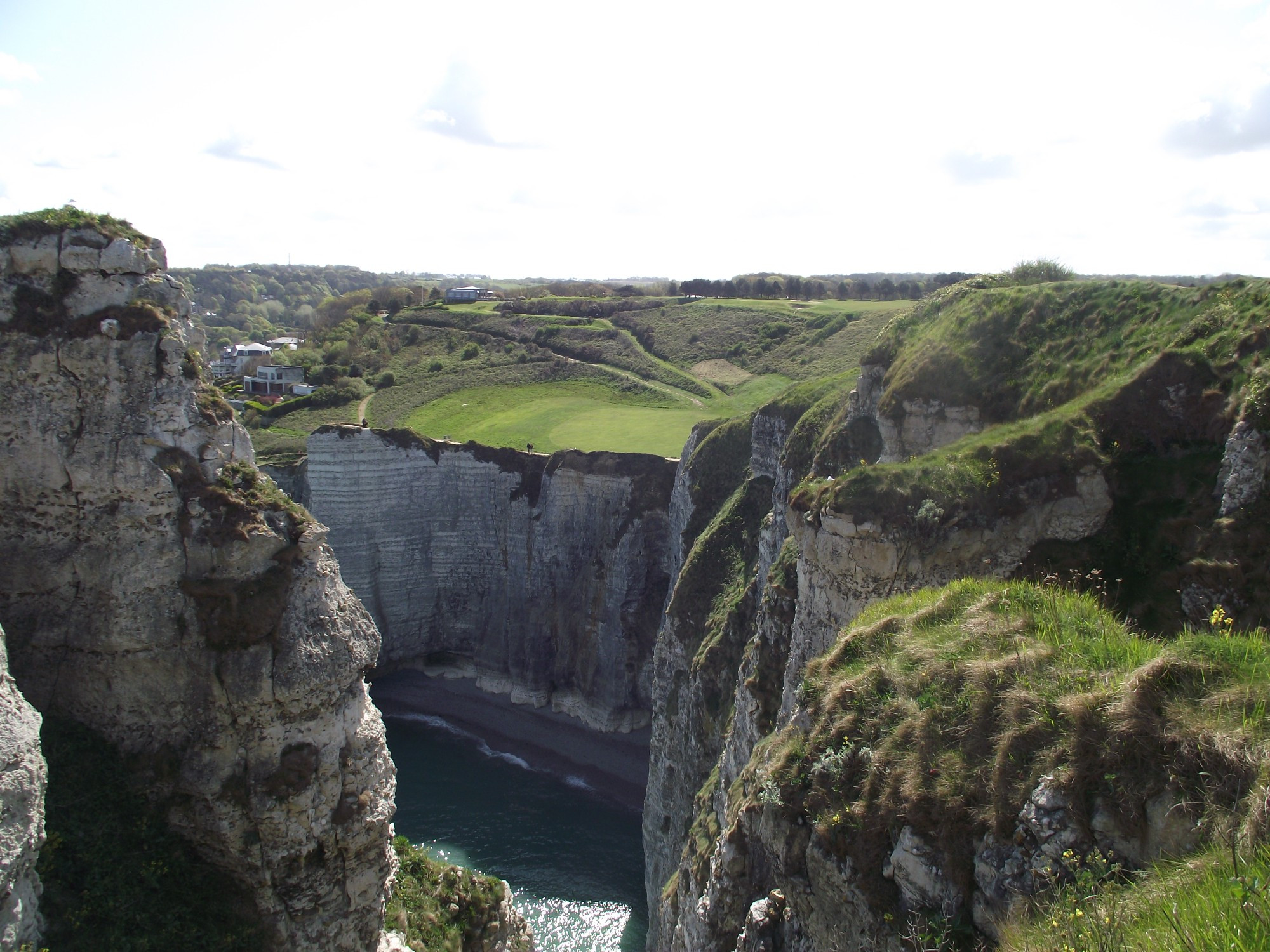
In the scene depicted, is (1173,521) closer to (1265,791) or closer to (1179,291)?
(1179,291)

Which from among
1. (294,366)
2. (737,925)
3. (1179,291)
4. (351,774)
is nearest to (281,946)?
(351,774)

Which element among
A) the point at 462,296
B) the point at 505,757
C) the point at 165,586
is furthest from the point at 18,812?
the point at 462,296

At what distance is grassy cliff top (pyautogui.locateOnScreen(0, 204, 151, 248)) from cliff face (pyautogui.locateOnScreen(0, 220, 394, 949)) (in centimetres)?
8

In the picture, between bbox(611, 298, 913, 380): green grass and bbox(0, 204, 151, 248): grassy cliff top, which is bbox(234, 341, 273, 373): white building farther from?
bbox(0, 204, 151, 248): grassy cliff top

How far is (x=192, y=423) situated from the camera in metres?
13.0

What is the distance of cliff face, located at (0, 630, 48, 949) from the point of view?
896 centimetres

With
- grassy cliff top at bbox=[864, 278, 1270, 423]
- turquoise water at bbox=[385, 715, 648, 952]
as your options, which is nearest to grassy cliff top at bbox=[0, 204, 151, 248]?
grassy cliff top at bbox=[864, 278, 1270, 423]

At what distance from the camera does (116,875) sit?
11469 millimetres

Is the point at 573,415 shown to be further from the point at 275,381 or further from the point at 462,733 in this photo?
the point at 275,381

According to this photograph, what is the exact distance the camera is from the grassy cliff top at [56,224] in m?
12.3

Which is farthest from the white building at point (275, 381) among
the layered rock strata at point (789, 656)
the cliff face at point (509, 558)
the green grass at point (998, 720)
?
the green grass at point (998, 720)

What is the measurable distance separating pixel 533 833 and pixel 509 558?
1529cm

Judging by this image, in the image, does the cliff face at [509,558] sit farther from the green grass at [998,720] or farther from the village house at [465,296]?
the village house at [465,296]

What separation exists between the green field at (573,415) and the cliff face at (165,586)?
30569mm
